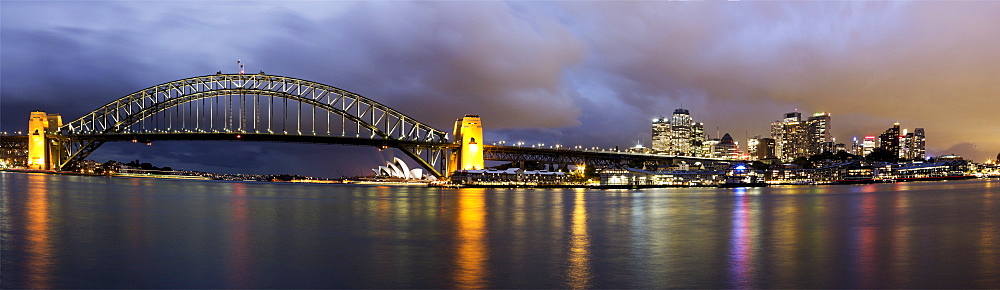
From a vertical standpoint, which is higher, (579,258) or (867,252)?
(579,258)

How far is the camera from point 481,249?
24.8 meters

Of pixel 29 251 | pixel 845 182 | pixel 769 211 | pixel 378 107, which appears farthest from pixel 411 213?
pixel 845 182

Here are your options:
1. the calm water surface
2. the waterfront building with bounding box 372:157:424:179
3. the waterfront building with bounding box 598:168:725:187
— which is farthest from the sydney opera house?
the calm water surface

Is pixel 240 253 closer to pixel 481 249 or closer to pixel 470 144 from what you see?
pixel 481 249

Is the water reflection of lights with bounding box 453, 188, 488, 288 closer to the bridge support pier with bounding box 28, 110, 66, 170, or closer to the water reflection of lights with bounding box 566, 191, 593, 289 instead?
the water reflection of lights with bounding box 566, 191, 593, 289

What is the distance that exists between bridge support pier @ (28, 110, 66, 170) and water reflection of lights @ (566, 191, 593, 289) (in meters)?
87.8

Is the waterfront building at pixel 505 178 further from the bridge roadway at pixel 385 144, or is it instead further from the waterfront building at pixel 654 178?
the waterfront building at pixel 654 178

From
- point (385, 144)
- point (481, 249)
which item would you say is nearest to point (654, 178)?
point (385, 144)

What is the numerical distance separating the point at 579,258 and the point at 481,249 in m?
3.71

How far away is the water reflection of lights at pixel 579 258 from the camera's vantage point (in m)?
18.9

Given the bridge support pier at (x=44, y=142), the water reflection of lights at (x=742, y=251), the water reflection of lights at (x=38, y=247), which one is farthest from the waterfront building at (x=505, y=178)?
the bridge support pier at (x=44, y=142)

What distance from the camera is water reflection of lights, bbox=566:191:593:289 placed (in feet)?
61.9

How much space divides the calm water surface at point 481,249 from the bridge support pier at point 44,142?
62.7 metres

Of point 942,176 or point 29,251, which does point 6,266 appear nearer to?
point 29,251
